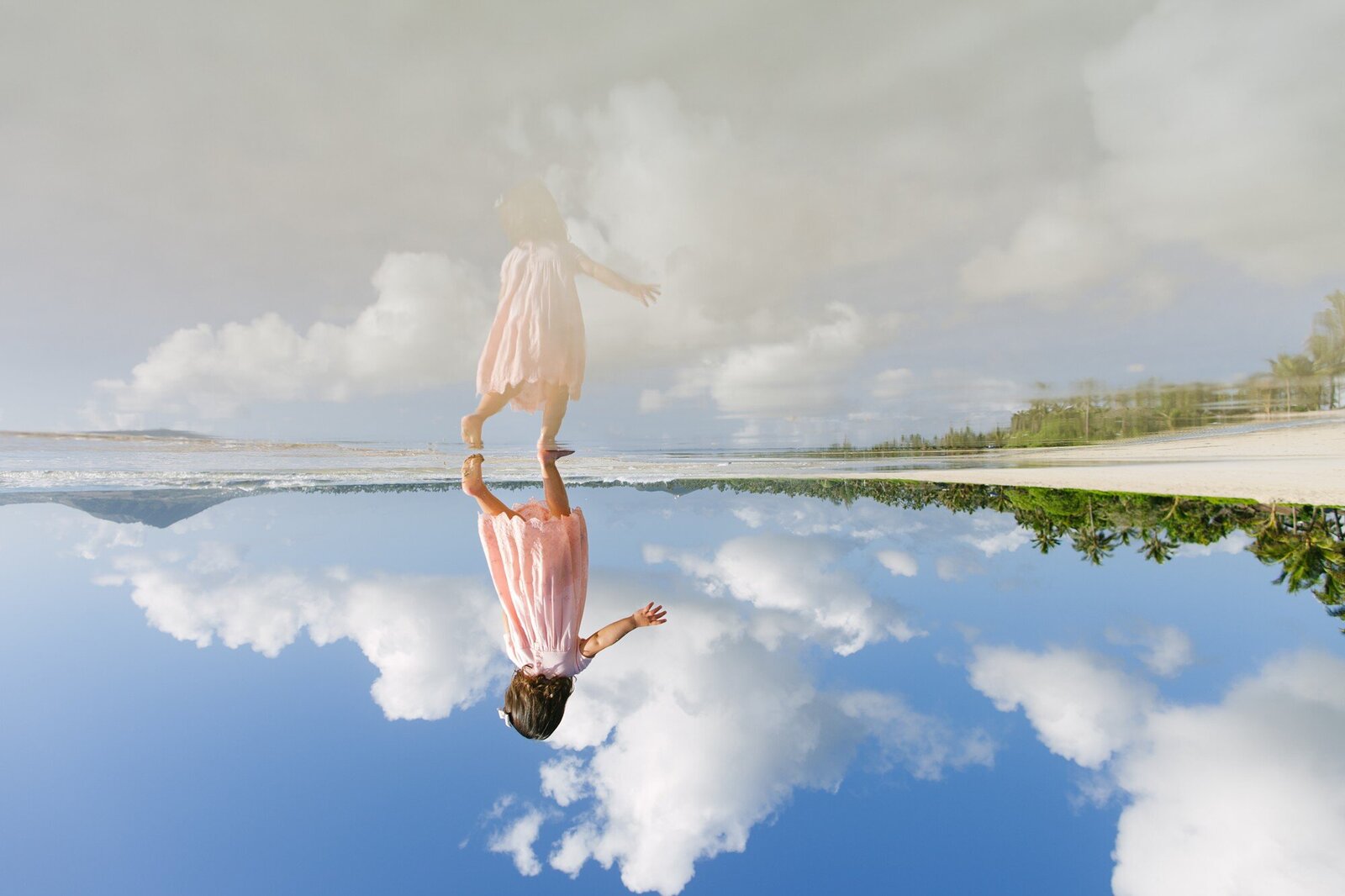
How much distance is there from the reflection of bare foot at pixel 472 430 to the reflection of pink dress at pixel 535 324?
6.9 inches

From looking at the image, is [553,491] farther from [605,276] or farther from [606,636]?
Answer: [606,636]

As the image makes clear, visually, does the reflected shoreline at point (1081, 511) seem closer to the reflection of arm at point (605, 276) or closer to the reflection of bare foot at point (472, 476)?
the reflection of bare foot at point (472, 476)

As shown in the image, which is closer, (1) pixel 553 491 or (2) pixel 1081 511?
(1) pixel 553 491

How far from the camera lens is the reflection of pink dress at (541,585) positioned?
1.43 m

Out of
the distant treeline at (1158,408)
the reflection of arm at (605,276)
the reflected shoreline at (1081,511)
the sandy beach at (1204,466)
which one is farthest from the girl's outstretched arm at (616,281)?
the distant treeline at (1158,408)

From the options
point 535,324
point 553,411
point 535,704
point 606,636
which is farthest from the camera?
point 553,411

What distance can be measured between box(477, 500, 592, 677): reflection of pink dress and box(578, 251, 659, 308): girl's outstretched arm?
1.38 metres

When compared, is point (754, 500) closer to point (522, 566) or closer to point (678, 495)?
point (678, 495)

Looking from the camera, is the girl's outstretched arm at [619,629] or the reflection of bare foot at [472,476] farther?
the reflection of bare foot at [472,476]

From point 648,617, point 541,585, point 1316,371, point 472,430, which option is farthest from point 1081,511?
point 1316,371

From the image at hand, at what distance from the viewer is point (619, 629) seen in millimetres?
1574

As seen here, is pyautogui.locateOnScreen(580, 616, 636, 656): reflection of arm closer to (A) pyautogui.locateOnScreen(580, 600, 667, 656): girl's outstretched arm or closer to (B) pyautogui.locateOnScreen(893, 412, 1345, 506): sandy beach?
(A) pyautogui.locateOnScreen(580, 600, 667, 656): girl's outstretched arm

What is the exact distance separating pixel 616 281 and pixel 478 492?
181 centimetres

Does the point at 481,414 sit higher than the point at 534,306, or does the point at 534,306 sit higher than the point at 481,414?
the point at 534,306
